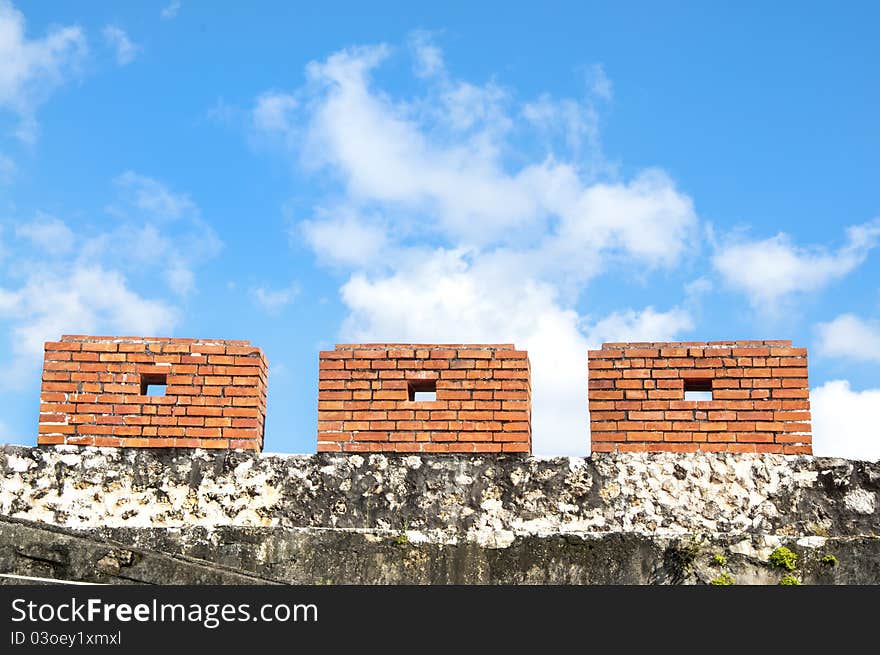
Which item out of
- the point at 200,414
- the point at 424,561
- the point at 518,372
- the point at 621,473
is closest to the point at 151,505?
the point at 200,414

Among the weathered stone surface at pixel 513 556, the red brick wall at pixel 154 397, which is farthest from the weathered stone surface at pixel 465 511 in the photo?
the red brick wall at pixel 154 397

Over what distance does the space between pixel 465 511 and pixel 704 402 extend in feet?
4.82

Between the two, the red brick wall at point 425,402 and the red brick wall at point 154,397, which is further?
the red brick wall at point 154,397

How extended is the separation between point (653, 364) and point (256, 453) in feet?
7.54

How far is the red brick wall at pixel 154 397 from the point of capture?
6902 millimetres

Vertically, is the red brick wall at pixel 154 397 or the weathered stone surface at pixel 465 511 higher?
the red brick wall at pixel 154 397

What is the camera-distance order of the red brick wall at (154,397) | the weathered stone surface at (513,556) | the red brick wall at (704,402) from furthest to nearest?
the red brick wall at (154,397) < the red brick wall at (704,402) < the weathered stone surface at (513,556)

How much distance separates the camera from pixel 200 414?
6914 mm

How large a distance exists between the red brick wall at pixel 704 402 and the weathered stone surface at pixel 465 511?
11 cm

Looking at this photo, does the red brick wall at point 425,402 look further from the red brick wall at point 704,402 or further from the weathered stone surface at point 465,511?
the red brick wall at point 704,402

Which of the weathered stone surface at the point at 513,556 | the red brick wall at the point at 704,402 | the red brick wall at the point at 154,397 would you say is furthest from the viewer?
the red brick wall at the point at 154,397

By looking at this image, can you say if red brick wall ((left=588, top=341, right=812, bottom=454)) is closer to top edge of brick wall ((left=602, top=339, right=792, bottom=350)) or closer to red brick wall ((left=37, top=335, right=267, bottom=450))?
top edge of brick wall ((left=602, top=339, right=792, bottom=350))

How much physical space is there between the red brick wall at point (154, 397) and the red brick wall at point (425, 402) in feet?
1.54

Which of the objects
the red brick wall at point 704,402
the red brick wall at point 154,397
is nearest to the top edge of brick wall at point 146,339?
the red brick wall at point 154,397
